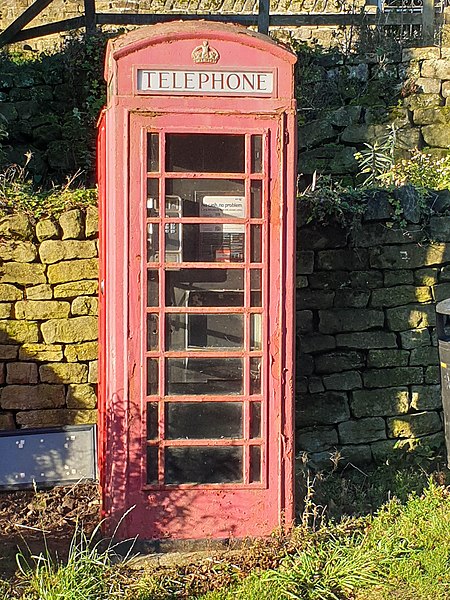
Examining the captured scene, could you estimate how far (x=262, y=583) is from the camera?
187 inches

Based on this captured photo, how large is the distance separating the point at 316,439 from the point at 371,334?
2.94ft

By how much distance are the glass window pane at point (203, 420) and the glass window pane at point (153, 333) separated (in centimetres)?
36

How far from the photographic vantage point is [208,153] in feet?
16.8

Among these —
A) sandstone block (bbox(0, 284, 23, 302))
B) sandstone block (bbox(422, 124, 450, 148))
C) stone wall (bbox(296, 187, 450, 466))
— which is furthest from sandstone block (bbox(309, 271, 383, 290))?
sandstone block (bbox(422, 124, 450, 148))

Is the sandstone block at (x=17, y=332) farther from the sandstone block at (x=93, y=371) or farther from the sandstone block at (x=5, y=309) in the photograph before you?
the sandstone block at (x=93, y=371)

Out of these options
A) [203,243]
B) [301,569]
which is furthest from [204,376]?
[301,569]

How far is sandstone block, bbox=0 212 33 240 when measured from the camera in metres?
6.20

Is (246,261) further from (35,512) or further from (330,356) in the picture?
(35,512)

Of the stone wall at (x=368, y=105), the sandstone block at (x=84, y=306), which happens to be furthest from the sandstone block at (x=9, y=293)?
the stone wall at (x=368, y=105)

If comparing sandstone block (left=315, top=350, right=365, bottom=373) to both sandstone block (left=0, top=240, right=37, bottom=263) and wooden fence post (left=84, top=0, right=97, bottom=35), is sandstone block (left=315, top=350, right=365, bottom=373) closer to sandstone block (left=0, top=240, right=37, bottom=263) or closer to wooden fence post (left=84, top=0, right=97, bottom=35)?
sandstone block (left=0, top=240, right=37, bottom=263)

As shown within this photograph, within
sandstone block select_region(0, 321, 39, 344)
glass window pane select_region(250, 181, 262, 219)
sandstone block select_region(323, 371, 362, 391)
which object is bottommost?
sandstone block select_region(323, 371, 362, 391)

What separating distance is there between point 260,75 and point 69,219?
6.16ft

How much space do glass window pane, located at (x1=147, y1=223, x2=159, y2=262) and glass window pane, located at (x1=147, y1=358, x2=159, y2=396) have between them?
0.59m

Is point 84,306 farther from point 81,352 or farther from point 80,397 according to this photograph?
point 80,397
